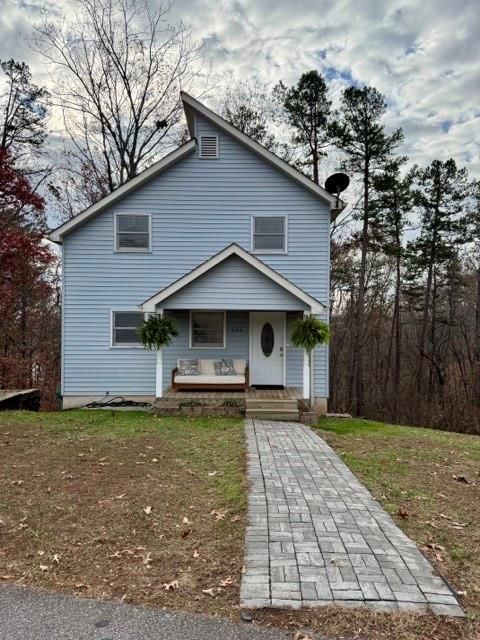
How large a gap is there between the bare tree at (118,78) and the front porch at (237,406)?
1203 cm

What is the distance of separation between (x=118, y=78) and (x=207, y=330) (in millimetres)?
12499

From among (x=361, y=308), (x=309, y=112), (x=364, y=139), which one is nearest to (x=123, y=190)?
(x=309, y=112)

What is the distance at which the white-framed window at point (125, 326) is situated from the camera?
12.4 meters

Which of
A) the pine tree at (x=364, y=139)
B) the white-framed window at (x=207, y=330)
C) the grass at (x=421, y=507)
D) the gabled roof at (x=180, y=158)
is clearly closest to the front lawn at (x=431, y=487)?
the grass at (x=421, y=507)

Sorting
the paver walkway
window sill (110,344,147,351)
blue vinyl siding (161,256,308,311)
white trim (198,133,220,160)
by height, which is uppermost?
white trim (198,133,220,160)

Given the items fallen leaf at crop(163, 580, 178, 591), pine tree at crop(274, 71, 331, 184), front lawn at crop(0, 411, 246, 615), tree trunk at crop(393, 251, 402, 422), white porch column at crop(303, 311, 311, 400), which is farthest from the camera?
tree trunk at crop(393, 251, 402, 422)

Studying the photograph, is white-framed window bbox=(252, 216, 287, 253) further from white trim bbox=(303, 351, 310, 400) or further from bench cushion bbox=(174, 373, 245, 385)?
bench cushion bbox=(174, 373, 245, 385)

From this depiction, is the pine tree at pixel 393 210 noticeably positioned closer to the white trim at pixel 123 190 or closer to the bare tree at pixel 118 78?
the bare tree at pixel 118 78

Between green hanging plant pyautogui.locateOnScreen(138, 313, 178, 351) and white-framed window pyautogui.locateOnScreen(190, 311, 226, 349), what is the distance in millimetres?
1531

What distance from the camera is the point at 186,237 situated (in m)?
12.5

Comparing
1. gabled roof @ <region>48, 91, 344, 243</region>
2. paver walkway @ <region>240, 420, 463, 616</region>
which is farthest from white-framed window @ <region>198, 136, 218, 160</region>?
paver walkway @ <region>240, 420, 463, 616</region>

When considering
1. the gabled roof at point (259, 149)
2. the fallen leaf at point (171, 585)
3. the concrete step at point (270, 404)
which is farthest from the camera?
the gabled roof at point (259, 149)

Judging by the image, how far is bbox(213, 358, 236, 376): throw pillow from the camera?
38.4 feet

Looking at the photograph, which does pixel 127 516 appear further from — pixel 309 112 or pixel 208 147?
pixel 309 112
